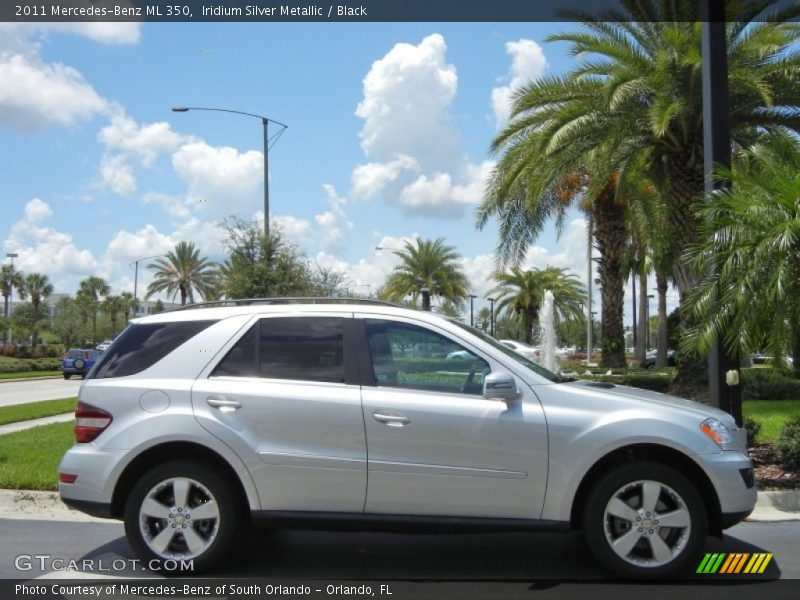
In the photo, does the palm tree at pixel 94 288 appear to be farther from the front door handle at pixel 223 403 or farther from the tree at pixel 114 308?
the front door handle at pixel 223 403

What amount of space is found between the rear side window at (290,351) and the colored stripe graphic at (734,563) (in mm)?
2919

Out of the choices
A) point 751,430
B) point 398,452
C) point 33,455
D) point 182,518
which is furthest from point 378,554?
point 751,430

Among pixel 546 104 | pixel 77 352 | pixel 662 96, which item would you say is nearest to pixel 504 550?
pixel 662 96

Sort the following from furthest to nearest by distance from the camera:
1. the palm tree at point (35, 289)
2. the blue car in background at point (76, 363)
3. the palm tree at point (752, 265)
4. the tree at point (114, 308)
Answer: the tree at point (114, 308), the palm tree at point (35, 289), the blue car in background at point (76, 363), the palm tree at point (752, 265)

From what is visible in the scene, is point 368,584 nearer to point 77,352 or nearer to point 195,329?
point 195,329

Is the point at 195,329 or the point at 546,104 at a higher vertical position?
the point at 546,104

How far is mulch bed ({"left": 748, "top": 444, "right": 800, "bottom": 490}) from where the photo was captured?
7.87 metres

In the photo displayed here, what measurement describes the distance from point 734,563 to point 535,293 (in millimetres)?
45390

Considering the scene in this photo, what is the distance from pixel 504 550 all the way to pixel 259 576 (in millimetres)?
1917

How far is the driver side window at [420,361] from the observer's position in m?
5.39

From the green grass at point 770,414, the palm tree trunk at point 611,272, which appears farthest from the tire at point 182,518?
the palm tree trunk at point 611,272

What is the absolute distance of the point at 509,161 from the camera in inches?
650

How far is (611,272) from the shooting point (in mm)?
28531

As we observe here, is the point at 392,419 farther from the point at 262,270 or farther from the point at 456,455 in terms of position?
the point at 262,270
